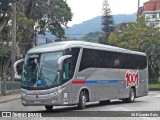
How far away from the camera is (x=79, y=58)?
22781 millimetres

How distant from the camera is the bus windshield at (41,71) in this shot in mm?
21172

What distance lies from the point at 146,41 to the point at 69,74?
4421cm

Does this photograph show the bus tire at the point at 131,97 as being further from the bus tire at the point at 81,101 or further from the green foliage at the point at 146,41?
the green foliage at the point at 146,41

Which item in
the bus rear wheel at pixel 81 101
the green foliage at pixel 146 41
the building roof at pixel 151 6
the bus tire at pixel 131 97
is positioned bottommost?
the bus tire at pixel 131 97

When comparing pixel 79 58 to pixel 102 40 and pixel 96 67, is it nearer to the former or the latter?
pixel 96 67

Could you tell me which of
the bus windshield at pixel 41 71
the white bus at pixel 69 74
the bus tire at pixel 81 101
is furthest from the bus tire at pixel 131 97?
the bus windshield at pixel 41 71

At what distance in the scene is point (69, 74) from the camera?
72.0 ft

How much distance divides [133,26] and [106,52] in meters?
42.0

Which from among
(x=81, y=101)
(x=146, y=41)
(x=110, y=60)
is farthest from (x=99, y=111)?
(x=146, y=41)

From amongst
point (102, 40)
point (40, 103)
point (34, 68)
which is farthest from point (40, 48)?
point (102, 40)

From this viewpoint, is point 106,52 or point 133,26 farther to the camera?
point 133,26

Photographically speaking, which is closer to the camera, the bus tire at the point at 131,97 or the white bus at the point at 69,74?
the white bus at the point at 69,74

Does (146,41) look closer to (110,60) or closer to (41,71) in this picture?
(110,60)

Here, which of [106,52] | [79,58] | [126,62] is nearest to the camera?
[79,58]
